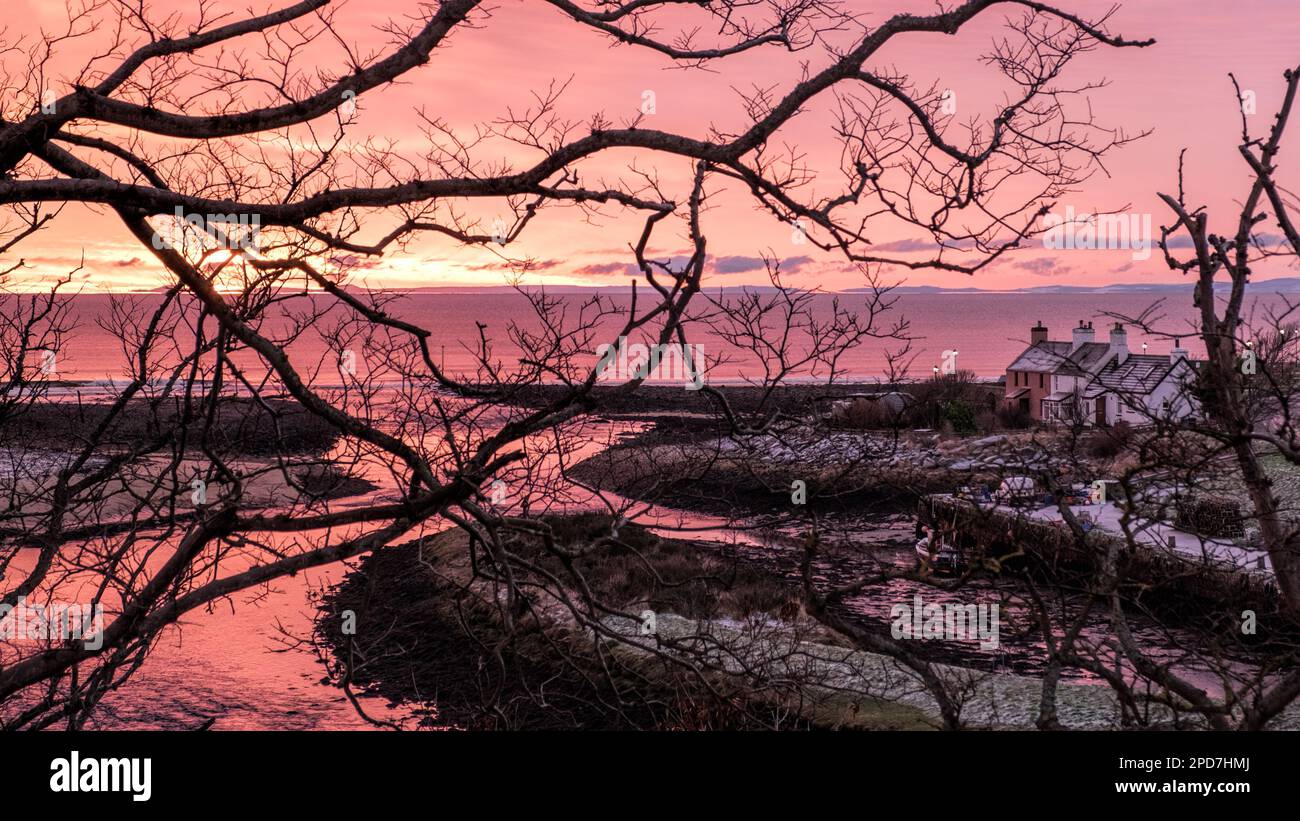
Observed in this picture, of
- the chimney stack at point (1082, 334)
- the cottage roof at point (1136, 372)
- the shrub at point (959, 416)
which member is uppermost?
the chimney stack at point (1082, 334)

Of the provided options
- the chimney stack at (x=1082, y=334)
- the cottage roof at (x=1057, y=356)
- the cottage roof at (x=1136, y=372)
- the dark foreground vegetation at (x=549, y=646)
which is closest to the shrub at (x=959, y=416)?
the cottage roof at (x=1057, y=356)

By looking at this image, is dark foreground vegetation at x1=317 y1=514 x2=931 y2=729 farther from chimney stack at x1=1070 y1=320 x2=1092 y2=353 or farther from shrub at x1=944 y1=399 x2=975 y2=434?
shrub at x1=944 y1=399 x2=975 y2=434

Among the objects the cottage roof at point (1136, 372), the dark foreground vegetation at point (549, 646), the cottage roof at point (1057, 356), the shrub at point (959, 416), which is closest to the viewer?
the dark foreground vegetation at point (549, 646)

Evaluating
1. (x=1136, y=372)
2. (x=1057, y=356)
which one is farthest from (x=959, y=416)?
(x=1136, y=372)

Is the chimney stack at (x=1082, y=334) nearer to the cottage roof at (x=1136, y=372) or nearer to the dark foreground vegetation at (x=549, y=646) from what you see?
the cottage roof at (x=1136, y=372)

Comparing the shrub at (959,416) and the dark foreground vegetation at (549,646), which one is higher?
the shrub at (959,416)

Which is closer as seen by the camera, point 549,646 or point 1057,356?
point 549,646

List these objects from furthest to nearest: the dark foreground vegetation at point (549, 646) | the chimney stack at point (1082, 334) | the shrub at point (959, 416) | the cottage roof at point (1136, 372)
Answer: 1. the shrub at point (959, 416)
2. the chimney stack at point (1082, 334)
3. the cottage roof at point (1136, 372)
4. the dark foreground vegetation at point (549, 646)

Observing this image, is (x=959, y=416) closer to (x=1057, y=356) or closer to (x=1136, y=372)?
(x=1057, y=356)

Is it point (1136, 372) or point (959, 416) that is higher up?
point (1136, 372)
